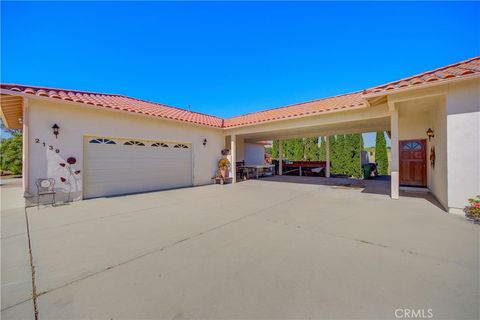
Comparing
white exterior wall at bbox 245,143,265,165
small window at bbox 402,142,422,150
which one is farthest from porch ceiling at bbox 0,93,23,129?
small window at bbox 402,142,422,150

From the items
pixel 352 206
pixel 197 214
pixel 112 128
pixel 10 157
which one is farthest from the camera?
pixel 10 157

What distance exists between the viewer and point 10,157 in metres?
16.5

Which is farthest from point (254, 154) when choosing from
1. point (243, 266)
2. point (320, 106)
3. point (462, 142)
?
point (243, 266)

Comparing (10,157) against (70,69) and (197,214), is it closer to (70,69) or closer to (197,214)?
(70,69)

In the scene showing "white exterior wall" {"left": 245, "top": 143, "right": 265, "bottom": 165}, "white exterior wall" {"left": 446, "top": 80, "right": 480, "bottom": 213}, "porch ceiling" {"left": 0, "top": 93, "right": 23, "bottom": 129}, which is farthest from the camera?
"white exterior wall" {"left": 245, "top": 143, "right": 265, "bottom": 165}

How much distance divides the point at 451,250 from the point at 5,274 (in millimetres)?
6389

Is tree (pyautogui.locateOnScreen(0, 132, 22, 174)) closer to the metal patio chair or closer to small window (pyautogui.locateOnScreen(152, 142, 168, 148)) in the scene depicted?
the metal patio chair

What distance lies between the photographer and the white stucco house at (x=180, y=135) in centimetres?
505

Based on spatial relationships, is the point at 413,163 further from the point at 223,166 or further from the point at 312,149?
the point at 312,149

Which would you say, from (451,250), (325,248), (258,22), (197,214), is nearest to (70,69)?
(258,22)

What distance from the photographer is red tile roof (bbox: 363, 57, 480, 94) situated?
487cm

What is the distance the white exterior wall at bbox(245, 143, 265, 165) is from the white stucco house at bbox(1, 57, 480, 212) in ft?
23.4

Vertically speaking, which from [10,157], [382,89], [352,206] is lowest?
[352,206]

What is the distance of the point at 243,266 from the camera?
2.66 meters
